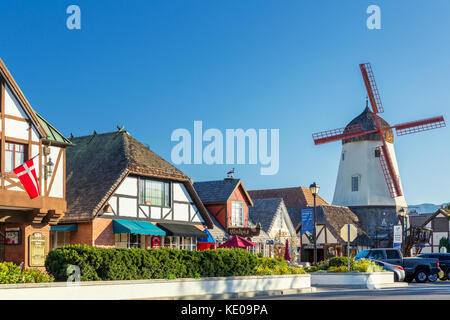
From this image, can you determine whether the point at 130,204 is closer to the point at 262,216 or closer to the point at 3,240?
the point at 3,240

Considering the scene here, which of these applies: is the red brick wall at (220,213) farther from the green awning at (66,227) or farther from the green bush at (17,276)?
the green bush at (17,276)

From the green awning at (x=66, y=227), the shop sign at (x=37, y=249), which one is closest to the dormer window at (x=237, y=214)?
the green awning at (x=66, y=227)

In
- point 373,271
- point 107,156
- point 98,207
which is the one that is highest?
point 107,156

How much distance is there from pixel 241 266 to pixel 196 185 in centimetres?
2230

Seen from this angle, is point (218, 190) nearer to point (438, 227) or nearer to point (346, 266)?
point (346, 266)

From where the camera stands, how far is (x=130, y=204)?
115 feet

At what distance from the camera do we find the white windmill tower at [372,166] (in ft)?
213

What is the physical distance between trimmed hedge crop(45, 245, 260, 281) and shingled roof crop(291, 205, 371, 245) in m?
33.1

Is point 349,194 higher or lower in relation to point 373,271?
higher

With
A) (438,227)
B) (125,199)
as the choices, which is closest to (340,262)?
(125,199)

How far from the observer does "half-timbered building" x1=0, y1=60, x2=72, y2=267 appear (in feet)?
90.1

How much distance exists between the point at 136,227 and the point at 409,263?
606 inches

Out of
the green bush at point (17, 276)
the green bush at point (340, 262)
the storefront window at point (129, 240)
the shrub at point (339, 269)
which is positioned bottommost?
the shrub at point (339, 269)
